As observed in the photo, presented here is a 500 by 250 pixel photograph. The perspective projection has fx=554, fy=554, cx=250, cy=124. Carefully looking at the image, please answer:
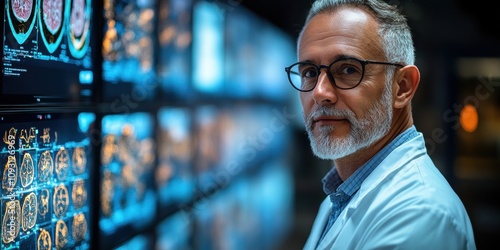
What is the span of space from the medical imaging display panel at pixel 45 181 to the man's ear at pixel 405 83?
1095 millimetres

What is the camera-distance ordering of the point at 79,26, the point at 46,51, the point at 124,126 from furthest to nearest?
1. the point at 124,126
2. the point at 79,26
3. the point at 46,51

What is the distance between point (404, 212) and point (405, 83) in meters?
0.50

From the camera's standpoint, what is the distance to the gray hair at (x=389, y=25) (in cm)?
158

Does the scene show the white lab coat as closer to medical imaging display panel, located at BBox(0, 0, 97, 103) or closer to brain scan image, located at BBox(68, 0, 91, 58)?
medical imaging display panel, located at BBox(0, 0, 97, 103)

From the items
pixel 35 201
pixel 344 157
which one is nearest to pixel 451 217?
pixel 344 157

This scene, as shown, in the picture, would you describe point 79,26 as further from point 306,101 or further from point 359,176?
point 359,176

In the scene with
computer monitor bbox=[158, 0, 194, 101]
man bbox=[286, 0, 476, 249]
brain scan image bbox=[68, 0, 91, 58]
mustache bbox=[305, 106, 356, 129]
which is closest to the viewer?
man bbox=[286, 0, 476, 249]

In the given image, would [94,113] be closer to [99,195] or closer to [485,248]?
[99,195]

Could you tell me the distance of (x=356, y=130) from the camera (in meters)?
1.55

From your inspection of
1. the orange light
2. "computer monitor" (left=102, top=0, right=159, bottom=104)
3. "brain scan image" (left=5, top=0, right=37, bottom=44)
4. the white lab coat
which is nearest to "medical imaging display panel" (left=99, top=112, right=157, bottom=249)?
"computer monitor" (left=102, top=0, right=159, bottom=104)

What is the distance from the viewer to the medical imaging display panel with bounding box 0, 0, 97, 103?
1.56 m

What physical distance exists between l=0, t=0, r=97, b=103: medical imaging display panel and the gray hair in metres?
0.84

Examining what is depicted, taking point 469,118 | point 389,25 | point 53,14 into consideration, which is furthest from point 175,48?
point 469,118

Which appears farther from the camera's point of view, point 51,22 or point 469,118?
point 469,118
